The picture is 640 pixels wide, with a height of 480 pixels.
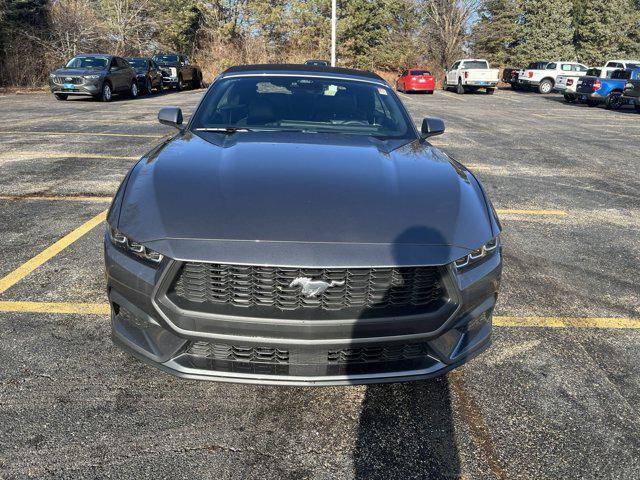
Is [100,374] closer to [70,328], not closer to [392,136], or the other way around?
[70,328]

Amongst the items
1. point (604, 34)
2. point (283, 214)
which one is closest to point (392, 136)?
point (283, 214)

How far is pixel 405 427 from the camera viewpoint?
2.41m

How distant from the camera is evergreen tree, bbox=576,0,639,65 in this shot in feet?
172

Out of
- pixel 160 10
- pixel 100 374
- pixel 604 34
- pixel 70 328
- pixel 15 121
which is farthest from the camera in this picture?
pixel 604 34

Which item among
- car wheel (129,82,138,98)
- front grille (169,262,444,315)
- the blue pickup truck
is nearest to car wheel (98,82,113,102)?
car wheel (129,82,138,98)

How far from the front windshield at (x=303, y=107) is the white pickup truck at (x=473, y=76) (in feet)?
94.1

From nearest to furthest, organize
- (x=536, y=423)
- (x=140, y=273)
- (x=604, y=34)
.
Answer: (x=140, y=273), (x=536, y=423), (x=604, y=34)

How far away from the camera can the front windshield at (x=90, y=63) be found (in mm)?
18297

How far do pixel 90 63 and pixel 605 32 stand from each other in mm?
51943

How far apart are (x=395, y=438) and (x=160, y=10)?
45439 millimetres

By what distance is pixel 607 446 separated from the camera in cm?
234

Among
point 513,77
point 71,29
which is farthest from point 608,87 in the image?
point 71,29

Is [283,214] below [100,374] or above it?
above

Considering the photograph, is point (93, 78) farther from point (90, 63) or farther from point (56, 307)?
point (56, 307)
